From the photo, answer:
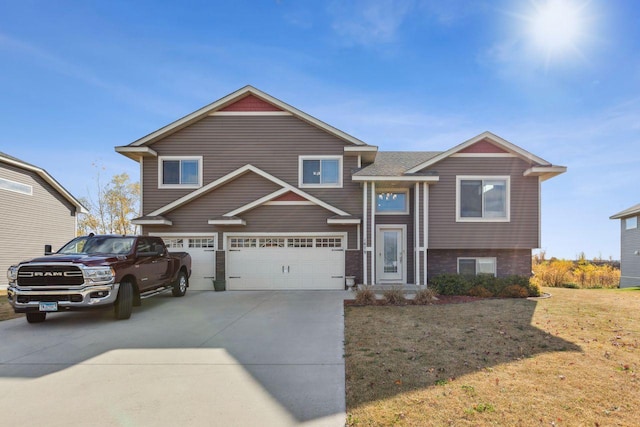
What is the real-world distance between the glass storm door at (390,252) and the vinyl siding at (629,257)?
17252 mm

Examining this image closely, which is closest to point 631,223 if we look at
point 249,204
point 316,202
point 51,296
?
point 316,202

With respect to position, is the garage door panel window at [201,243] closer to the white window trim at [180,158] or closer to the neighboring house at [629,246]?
the white window trim at [180,158]

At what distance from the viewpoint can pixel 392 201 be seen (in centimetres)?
1482

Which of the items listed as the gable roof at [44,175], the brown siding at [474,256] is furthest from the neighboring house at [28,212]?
the brown siding at [474,256]

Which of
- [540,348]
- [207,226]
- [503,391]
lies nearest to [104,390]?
[503,391]

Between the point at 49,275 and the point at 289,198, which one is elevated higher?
the point at 289,198

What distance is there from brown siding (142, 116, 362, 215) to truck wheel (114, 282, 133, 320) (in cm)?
650

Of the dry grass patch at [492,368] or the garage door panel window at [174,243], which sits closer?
the dry grass patch at [492,368]

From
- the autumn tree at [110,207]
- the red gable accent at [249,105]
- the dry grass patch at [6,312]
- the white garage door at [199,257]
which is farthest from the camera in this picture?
the autumn tree at [110,207]

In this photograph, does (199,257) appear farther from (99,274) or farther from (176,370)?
(176,370)

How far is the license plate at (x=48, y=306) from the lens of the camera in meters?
8.00

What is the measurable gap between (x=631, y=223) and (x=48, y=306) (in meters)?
30.4

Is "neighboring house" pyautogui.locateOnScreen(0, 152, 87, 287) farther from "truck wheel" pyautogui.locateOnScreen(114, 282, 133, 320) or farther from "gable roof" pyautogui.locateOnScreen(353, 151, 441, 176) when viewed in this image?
"gable roof" pyautogui.locateOnScreen(353, 151, 441, 176)

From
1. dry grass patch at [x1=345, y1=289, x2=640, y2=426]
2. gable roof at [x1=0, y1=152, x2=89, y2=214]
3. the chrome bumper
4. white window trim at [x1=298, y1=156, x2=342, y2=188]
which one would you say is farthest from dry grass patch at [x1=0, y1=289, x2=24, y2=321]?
white window trim at [x1=298, y1=156, x2=342, y2=188]
